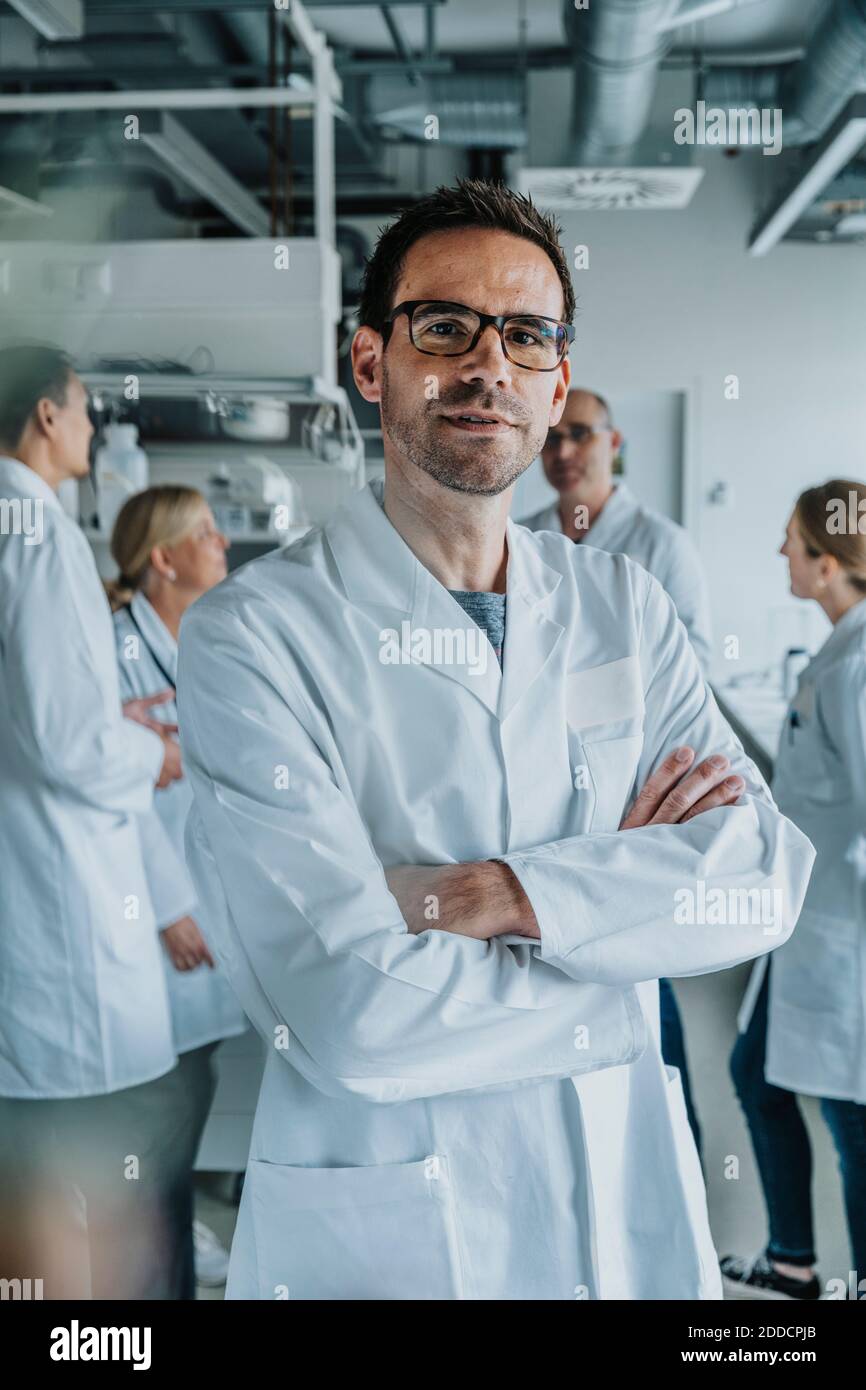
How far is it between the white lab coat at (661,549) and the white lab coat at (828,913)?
51 cm

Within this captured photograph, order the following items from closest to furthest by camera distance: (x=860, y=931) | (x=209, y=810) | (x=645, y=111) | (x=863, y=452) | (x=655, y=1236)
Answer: (x=209, y=810)
(x=655, y=1236)
(x=860, y=931)
(x=645, y=111)
(x=863, y=452)

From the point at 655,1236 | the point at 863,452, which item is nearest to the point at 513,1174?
the point at 655,1236

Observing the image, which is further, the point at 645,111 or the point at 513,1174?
the point at 645,111

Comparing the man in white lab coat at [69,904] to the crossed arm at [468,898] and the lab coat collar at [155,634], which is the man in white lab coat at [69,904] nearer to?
the lab coat collar at [155,634]

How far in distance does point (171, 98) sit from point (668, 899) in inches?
85.9

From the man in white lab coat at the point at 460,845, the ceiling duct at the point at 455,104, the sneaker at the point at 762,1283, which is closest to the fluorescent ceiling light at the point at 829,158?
the ceiling duct at the point at 455,104

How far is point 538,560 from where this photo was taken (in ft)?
4.59

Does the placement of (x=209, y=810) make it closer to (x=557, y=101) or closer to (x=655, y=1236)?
(x=655, y=1236)

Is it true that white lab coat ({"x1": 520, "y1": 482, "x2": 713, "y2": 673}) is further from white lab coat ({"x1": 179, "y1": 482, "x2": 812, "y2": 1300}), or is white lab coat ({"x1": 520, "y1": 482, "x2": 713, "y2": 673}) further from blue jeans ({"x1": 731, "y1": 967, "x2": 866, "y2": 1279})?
white lab coat ({"x1": 179, "y1": 482, "x2": 812, "y2": 1300})

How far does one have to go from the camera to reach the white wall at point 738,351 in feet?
19.6

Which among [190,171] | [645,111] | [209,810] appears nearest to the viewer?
[209,810]

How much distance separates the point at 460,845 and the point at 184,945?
3.70 ft

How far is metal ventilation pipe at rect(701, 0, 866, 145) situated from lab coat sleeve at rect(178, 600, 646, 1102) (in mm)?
2899

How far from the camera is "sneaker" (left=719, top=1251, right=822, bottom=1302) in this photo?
217 cm
